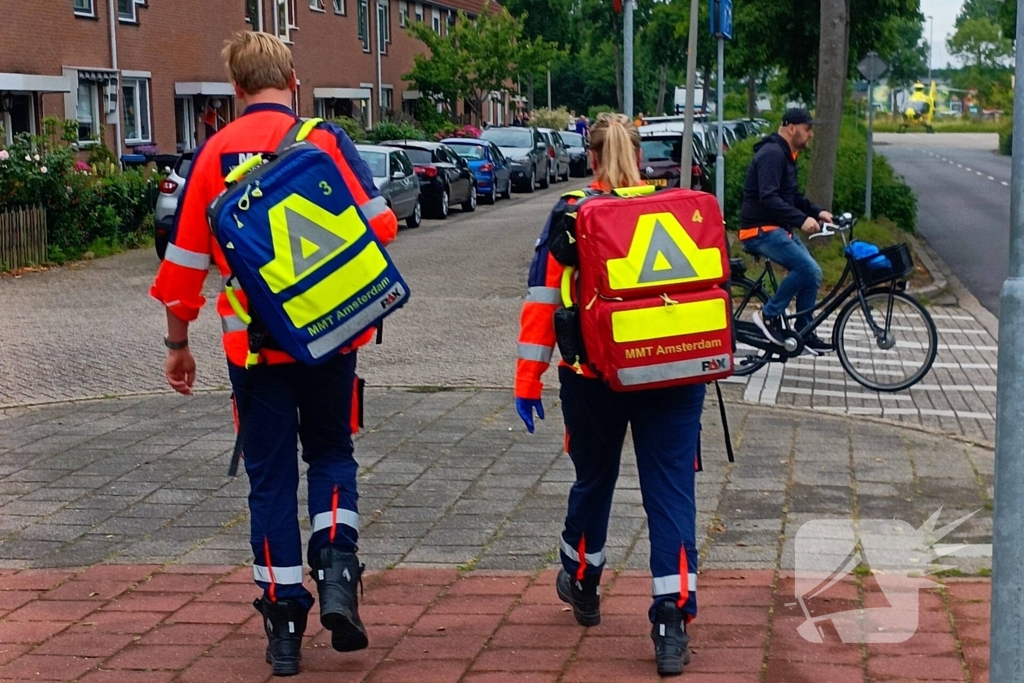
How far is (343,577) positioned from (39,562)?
1.80 m

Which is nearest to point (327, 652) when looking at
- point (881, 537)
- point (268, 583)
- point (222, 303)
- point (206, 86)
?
point (268, 583)

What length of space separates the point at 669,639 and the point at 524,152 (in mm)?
31773

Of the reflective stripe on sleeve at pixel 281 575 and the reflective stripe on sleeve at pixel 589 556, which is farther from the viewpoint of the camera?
the reflective stripe on sleeve at pixel 589 556

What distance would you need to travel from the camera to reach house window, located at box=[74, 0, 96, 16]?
2734cm

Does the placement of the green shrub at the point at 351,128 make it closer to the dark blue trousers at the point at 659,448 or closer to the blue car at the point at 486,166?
the blue car at the point at 486,166

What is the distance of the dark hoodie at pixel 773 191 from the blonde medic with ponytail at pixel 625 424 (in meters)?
5.13

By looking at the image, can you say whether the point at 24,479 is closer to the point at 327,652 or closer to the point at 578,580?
the point at 327,652

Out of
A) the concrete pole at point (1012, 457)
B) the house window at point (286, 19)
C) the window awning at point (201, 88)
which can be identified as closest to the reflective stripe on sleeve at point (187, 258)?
the concrete pole at point (1012, 457)

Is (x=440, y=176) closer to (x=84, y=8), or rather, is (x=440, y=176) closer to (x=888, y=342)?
(x=84, y=8)

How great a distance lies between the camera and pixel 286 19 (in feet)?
122

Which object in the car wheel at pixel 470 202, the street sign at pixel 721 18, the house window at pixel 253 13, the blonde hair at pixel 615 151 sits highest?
the house window at pixel 253 13

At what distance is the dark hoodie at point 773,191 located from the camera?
9.54 metres

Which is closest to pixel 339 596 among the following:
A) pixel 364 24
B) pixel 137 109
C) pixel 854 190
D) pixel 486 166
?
pixel 854 190

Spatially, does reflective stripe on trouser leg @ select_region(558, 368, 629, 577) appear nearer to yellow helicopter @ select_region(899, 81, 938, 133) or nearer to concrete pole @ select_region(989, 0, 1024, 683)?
concrete pole @ select_region(989, 0, 1024, 683)
